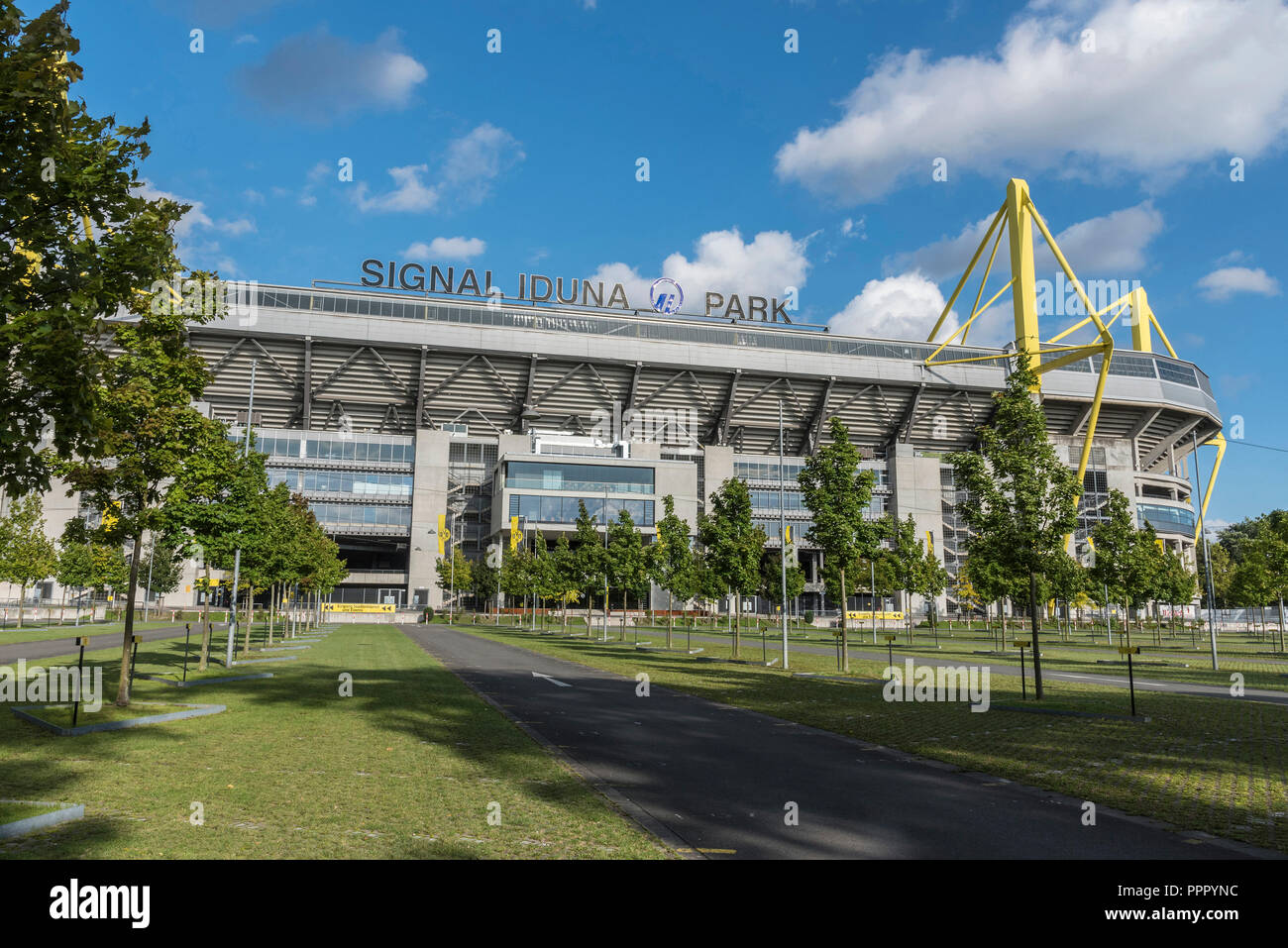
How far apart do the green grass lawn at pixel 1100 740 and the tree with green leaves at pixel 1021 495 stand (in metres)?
3.07

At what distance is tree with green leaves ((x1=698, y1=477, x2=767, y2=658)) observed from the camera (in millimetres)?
32125

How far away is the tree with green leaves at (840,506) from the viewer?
88.1 ft

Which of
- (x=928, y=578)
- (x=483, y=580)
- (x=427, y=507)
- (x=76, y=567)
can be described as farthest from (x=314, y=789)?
(x=427, y=507)

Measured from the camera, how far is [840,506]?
89.1 ft

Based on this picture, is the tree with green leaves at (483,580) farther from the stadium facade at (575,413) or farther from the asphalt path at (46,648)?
the asphalt path at (46,648)

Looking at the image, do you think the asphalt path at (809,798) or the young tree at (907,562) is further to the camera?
the young tree at (907,562)

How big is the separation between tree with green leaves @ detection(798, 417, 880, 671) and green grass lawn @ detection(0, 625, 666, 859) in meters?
15.0

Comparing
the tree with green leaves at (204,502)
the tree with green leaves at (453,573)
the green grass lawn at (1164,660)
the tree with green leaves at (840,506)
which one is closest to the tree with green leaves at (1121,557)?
the green grass lawn at (1164,660)

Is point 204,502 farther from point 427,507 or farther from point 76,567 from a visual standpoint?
point 427,507

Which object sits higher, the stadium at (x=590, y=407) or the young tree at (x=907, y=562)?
the stadium at (x=590, y=407)

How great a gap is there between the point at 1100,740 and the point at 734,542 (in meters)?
19.5

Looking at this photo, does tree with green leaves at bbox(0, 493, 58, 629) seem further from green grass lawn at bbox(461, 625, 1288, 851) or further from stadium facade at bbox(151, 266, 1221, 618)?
green grass lawn at bbox(461, 625, 1288, 851)

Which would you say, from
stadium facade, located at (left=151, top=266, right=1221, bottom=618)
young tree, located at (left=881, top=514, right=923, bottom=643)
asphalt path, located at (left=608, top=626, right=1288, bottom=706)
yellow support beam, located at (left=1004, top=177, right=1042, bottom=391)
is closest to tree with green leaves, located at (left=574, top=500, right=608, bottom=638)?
asphalt path, located at (left=608, top=626, right=1288, bottom=706)
